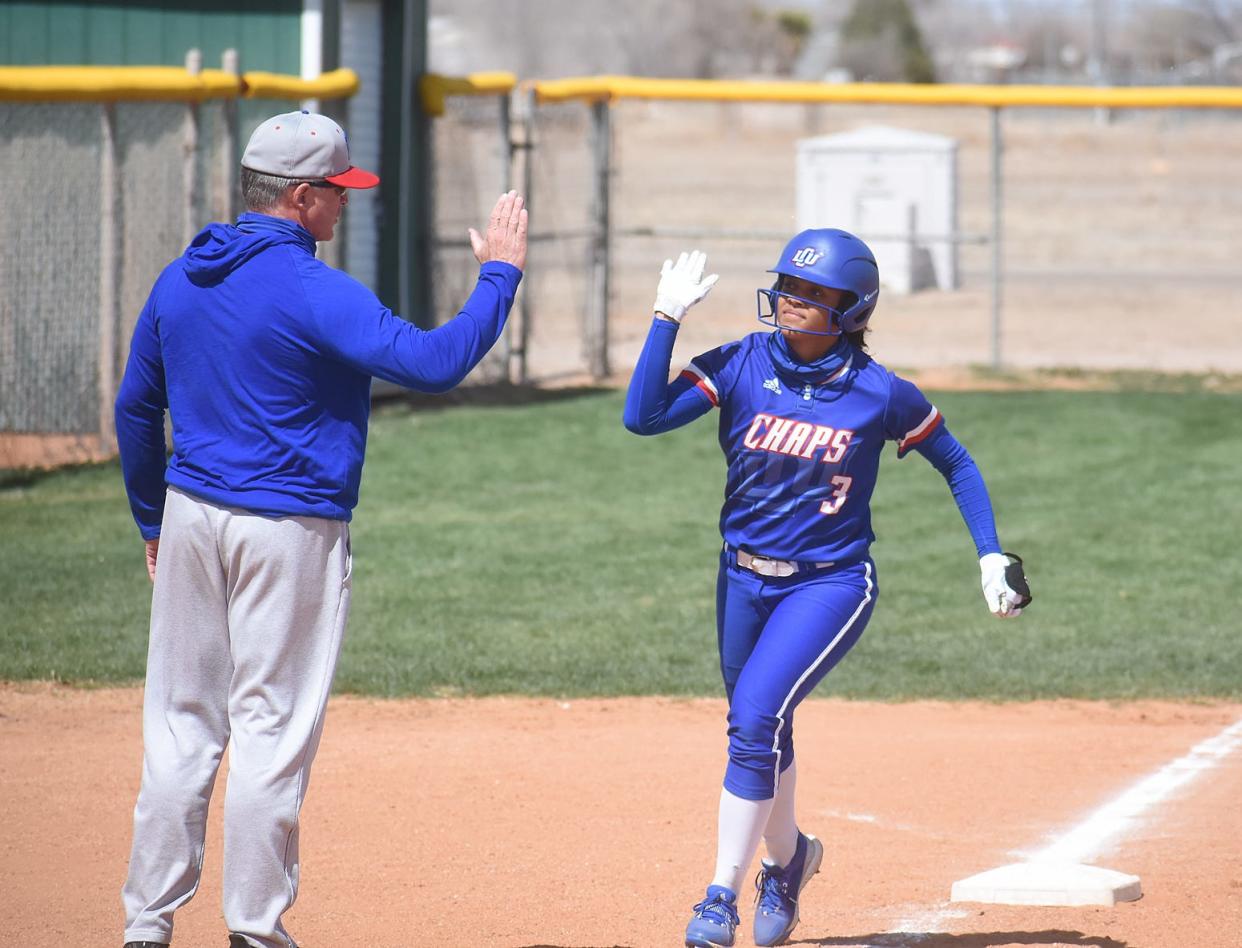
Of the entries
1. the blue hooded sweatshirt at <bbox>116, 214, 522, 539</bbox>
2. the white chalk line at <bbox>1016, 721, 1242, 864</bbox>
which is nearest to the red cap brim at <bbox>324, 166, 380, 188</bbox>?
the blue hooded sweatshirt at <bbox>116, 214, 522, 539</bbox>

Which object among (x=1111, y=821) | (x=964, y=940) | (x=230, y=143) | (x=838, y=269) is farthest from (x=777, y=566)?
(x=230, y=143)

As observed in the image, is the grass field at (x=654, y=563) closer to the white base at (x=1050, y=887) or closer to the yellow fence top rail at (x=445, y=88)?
the white base at (x=1050, y=887)

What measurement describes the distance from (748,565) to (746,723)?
1.47 feet

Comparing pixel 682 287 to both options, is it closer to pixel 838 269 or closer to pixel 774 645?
pixel 838 269

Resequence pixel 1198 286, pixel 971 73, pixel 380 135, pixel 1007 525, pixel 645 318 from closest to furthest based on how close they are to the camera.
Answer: pixel 1007 525, pixel 380 135, pixel 645 318, pixel 1198 286, pixel 971 73

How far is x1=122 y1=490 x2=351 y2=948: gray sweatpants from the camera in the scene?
4.12 metres

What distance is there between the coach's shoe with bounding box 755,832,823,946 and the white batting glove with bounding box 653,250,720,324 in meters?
1.51

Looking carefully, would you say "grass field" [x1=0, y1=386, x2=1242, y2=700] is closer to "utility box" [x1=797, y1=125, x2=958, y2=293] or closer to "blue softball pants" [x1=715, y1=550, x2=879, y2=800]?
"blue softball pants" [x1=715, y1=550, x2=879, y2=800]

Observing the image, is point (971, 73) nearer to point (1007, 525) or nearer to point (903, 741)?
point (1007, 525)

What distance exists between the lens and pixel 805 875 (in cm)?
496

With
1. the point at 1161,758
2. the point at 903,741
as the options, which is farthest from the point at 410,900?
the point at 1161,758

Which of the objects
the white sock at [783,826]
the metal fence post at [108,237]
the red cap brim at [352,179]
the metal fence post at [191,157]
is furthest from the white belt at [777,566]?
the metal fence post at [191,157]

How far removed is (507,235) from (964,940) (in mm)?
2307

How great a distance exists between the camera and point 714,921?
14.8 ft
